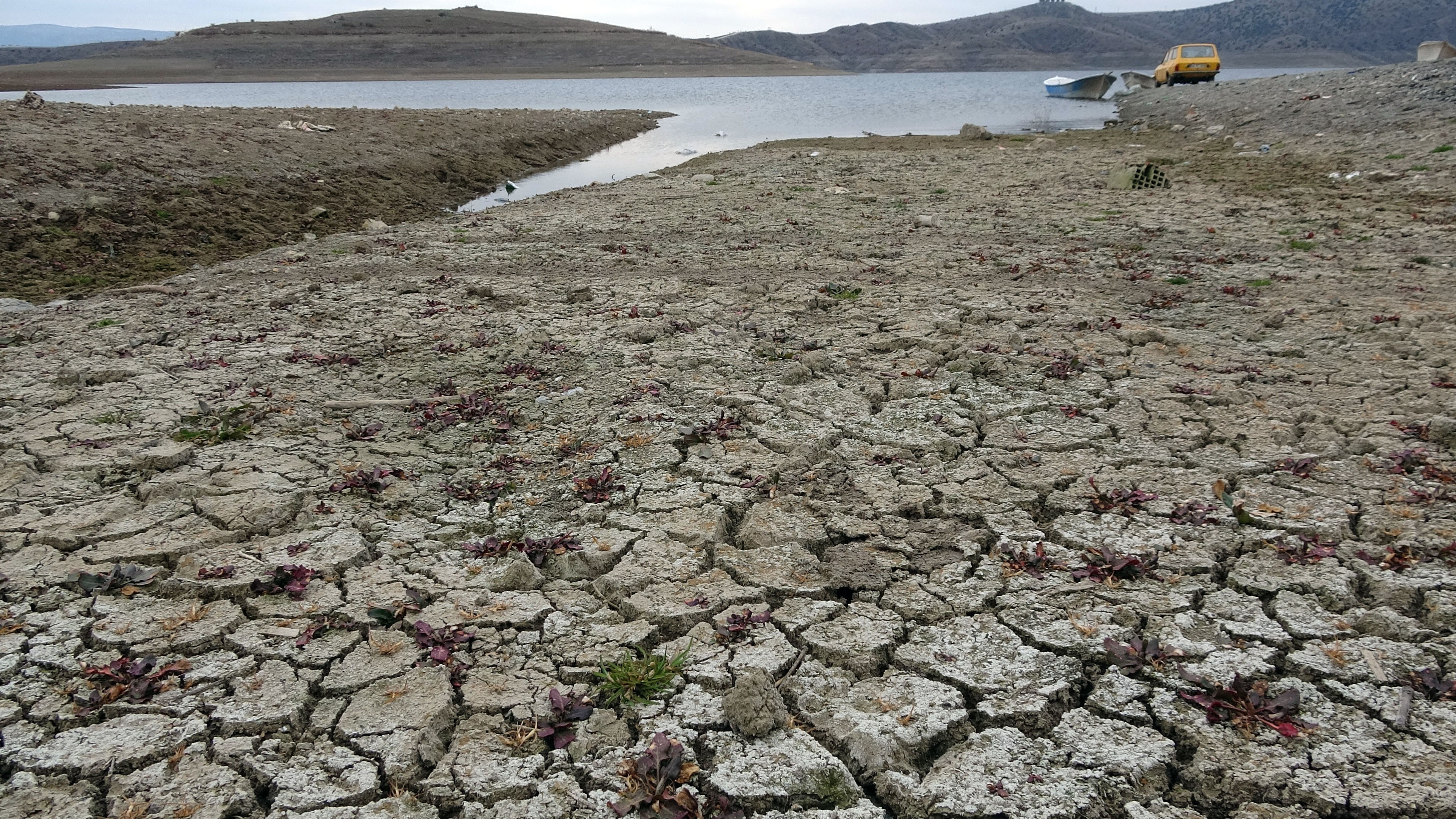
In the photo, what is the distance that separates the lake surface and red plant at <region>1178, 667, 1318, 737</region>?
13387mm

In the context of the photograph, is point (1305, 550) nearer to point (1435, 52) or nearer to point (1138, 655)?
point (1138, 655)

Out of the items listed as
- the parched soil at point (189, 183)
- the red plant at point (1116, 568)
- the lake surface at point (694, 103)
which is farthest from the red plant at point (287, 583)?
the lake surface at point (694, 103)

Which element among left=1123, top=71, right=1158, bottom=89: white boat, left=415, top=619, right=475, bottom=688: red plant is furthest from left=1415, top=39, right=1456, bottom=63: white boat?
left=415, top=619, right=475, bottom=688: red plant

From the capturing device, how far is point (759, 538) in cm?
356

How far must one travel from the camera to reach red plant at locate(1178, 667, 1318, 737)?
242 cm

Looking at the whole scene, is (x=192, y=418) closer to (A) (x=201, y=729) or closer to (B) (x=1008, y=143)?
(A) (x=201, y=729)

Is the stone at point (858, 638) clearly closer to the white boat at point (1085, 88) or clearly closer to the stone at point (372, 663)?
the stone at point (372, 663)

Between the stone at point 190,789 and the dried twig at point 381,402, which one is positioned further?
the dried twig at point 381,402

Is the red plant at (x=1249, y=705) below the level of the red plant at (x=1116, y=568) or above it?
below

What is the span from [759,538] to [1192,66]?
3472 centimetres

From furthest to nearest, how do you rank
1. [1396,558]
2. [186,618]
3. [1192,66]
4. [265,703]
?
[1192,66]
[1396,558]
[186,618]
[265,703]

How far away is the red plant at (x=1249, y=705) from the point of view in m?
2.42

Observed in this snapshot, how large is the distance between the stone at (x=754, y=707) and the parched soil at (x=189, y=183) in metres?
Result: 8.64

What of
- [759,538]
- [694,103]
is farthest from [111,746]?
[694,103]
